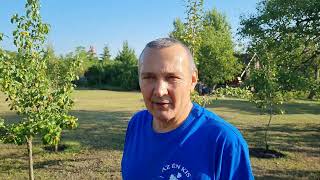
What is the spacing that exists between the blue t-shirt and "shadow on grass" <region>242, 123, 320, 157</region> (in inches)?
468

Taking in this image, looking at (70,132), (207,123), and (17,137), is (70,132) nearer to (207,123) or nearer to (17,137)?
(17,137)

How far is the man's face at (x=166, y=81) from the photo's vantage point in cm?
214

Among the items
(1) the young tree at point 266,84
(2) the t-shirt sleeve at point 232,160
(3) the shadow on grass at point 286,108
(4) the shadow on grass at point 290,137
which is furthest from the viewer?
(3) the shadow on grass at point 286,108

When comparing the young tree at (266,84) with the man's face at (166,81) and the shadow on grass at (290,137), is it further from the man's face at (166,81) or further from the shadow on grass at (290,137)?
the man's face at (166,81)

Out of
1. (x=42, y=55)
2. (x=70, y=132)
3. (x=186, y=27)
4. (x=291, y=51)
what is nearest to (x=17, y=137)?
(x=42, y=55)

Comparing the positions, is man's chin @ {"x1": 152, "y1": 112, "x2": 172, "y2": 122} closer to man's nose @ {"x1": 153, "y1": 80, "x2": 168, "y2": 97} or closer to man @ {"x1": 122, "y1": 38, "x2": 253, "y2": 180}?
man @ {"x1": 122, "y1": 38, "x2": 253, "y2": 180}

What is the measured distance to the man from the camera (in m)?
2.00

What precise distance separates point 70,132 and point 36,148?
3.18m

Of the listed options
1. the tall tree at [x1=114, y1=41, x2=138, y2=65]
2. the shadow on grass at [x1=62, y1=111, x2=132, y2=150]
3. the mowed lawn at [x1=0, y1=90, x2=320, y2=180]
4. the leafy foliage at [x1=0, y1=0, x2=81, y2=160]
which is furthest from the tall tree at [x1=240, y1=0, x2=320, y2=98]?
the tall tree at [x1=114, y1=41, x2=138, y2=65]

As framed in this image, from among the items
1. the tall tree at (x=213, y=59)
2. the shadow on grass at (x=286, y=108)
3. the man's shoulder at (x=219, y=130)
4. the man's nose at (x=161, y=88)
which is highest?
the tall tree at (x=213, y=59)

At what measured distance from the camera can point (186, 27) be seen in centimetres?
978

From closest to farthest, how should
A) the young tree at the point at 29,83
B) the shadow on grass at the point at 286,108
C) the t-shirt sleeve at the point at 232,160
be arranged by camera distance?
the t-shirt sleeve at the point at 232,160
the young tree at the point at 29,83
the shadow on grass at the point at 286,108

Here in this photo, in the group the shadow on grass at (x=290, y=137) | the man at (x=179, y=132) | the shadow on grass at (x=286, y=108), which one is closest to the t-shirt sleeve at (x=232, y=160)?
the man at (x=179, y=132)

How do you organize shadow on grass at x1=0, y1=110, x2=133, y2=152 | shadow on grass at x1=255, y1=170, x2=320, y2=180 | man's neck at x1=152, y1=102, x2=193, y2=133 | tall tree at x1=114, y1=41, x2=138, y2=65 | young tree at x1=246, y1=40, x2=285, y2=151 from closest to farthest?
man's neck at x1=152, y1=102, x2=193, y2=133 < shadow on grass at x1=255, y1=170, x2=320, y2=180 < young tree at x1=246, y1=40, x2=285, y2=151 < shadow on grass at x1=0, y1=110, x2=133, y2=152 < tall tree at x1=114, y1=41, x2=138, y2=65
